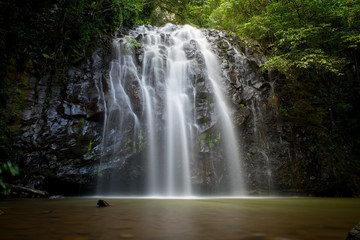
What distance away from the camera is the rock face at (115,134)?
6.08 m

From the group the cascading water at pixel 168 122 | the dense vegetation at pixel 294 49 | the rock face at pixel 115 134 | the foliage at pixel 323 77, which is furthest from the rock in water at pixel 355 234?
the foliage at pixel 323 77

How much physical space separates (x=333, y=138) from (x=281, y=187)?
299 cm

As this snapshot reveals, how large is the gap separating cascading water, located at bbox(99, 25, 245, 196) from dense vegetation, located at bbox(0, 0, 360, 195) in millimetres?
1636

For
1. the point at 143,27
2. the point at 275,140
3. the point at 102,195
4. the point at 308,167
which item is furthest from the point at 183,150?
the point at 143,27

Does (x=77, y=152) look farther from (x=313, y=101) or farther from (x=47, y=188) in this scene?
(x=313, y=101)

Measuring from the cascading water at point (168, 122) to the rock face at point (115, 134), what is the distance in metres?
0.05

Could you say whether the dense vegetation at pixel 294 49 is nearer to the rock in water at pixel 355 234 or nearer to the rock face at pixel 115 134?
the rock face at pixel 115 134

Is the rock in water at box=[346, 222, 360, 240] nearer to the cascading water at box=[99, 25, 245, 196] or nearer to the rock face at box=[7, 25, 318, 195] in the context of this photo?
the cascading water at box=[99, 25, 245, 196]

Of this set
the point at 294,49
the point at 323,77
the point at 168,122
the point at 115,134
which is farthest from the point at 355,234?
the point at 323,77

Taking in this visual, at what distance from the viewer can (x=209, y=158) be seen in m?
7.00

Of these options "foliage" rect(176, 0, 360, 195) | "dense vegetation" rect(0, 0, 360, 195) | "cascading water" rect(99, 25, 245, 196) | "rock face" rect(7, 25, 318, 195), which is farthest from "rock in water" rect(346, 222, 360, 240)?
"foliage" rect(176, 0, 360, 195)

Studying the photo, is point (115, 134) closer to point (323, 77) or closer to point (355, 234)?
point (355, 234)

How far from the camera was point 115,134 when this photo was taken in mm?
6590

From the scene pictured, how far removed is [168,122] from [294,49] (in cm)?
581
